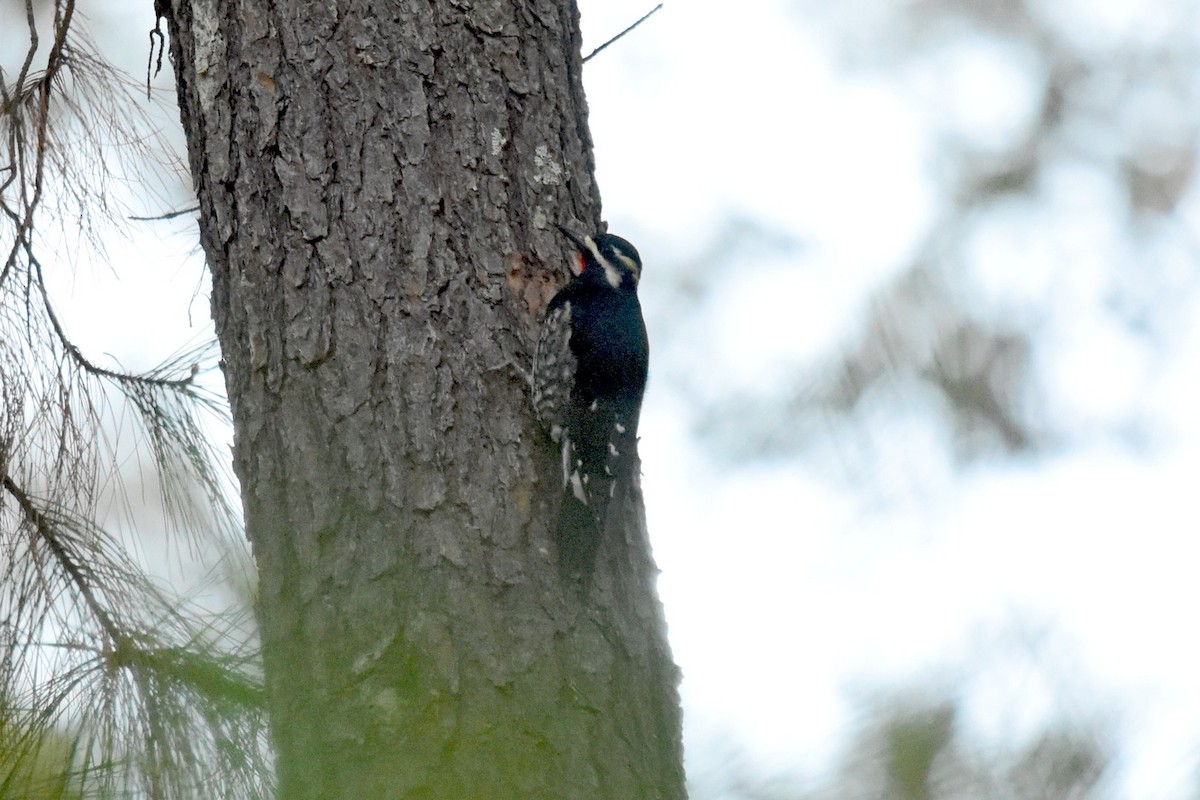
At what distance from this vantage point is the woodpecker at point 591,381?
88.0 inches

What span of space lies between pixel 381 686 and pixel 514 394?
0.61 meters

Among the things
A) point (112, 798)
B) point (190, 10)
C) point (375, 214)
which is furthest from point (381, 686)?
point (190, 10)

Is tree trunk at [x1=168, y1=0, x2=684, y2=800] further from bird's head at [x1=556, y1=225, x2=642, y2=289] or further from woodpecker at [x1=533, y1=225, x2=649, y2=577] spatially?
bird's head at [x1=556, y1=225, x2=642, y2=289]

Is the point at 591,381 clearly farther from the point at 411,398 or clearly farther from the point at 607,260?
the point at 411,398

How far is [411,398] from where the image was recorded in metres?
2.18

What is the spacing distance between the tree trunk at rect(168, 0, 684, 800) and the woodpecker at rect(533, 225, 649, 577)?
0.05m

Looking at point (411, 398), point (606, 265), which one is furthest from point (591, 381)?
point (411, 398)

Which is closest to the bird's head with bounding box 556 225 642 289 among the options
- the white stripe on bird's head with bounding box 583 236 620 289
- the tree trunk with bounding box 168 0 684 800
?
the white stripe on bird's head with bounding box 583 236 620 289

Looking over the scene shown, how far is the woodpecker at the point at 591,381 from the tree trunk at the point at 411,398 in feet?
0.16

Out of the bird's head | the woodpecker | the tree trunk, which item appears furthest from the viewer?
the bird's head

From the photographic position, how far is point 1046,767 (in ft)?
3.47

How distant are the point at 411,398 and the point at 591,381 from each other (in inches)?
34.7

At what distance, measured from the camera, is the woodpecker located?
2236 mm

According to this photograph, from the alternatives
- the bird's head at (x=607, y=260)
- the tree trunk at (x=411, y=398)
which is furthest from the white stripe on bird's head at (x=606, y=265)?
the tree trunk at (x=411, y=398)
